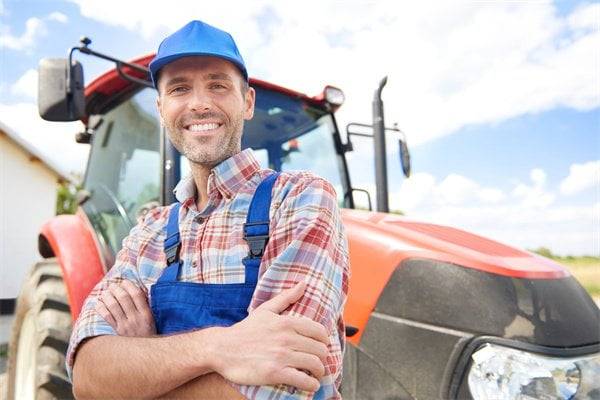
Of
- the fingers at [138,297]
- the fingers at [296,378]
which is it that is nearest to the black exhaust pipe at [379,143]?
the fingers at [138,297]

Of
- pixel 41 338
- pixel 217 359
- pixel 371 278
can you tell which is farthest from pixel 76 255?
pixel 217 359

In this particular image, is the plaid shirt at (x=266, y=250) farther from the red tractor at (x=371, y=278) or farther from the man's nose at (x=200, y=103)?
the red tractor at (x=371, y=278)

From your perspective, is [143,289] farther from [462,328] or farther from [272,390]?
[462,328]

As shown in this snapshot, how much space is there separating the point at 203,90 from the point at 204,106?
0.07 meters

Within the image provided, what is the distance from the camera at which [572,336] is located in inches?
84.1

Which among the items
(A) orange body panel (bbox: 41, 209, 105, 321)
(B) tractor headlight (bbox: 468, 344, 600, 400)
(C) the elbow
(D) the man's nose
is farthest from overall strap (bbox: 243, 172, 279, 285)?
(A) orange body panel (bbox: 41, 209, 105, 321)

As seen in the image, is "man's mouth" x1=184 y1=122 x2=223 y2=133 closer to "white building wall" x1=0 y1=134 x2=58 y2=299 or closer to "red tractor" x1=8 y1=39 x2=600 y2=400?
"red tractor" x1=8 y1=39 x2=600 y2=400

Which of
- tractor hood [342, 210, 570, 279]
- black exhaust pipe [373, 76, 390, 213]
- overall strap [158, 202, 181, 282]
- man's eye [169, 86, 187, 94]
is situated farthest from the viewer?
black exhaust pipe [373, 76, 390, 213]

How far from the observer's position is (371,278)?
2305 mm

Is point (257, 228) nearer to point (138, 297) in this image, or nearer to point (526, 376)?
point (138, 297)

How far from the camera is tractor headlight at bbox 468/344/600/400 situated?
1933 mm

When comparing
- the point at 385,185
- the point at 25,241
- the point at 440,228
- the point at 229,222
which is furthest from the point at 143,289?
the point at 25,241

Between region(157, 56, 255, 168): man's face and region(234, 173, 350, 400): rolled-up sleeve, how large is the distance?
0.36 m

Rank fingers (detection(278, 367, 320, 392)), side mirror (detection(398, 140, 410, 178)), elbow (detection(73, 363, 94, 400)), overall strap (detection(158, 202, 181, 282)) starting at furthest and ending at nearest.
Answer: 1. side mirror (detection(398, 140, 410, 178))
2. overall strap (detection(158, 202, 181, 282))
3. elbow (detection(73, 363, 94, 400))
4. fingers (detection(278, 367, 320, 392))
